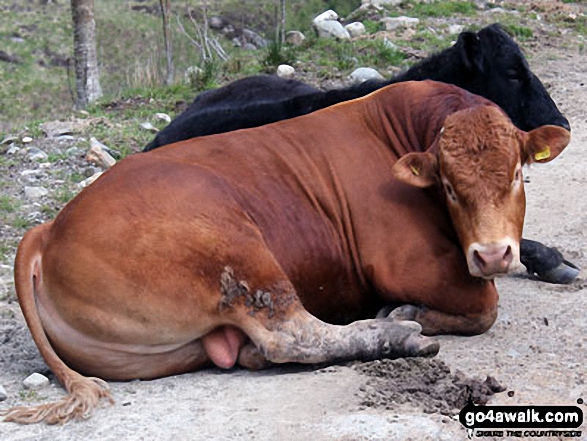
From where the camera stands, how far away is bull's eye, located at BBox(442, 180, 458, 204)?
492 centimetres

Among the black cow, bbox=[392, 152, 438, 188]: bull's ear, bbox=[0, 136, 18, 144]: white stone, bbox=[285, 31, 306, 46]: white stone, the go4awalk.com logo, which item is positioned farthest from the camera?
bbox=[285, 31, 306, 46]: white stone

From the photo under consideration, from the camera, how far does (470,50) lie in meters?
7.79

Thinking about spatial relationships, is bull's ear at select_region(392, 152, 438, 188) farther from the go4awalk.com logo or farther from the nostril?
the go4awalk.com logo

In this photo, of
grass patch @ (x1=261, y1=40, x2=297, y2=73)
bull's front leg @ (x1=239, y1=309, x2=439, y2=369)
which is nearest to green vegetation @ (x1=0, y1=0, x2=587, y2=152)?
grass patch @ (x1=261, y1=40, x2=297, y2=73)

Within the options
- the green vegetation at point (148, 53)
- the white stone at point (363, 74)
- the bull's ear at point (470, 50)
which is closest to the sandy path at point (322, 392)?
the bull's ear at point (470, 50)

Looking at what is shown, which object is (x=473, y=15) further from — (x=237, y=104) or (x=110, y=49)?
(x=110, y=49)

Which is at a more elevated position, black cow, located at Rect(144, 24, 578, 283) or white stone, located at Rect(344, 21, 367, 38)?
black cow, located at Rect(144, 24, 578, 283)

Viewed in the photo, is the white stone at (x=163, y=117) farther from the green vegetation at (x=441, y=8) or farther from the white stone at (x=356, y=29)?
the green vegetation at (x=441, y=8)

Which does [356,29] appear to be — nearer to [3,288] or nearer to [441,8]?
[441,8]

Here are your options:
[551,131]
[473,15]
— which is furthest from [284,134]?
[473,15]

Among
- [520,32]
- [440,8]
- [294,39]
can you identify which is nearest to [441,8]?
[440,8]

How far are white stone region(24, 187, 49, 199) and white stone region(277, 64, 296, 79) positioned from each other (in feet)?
14.6

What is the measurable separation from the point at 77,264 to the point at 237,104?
3049 millimetres

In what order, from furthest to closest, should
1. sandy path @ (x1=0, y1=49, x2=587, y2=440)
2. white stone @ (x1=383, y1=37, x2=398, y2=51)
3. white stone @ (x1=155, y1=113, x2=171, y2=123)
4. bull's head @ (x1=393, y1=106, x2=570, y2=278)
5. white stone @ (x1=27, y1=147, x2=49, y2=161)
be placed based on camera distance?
white stone @ (x1=383, y1=37, x2=398, y2=51) → white stone @ (x1=155, y1=113, x2=171, y2=123) → white stone @ (x1=27, y1=147, x2=49, y2=161) → bull's head @ (x1=393, y1=106, x2=570, y2=278) → sandy path @ (x1=0, y1=49, x2=587, y2=440)
